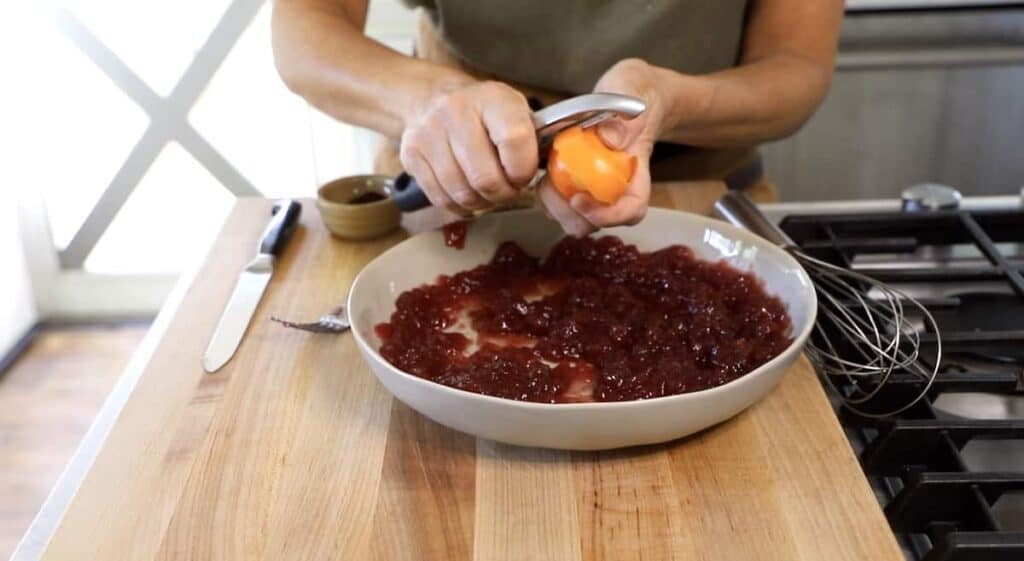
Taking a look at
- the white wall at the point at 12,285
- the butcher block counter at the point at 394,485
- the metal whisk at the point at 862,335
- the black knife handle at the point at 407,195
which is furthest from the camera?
the white wall at the point at 12,285

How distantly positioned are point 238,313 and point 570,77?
457mm

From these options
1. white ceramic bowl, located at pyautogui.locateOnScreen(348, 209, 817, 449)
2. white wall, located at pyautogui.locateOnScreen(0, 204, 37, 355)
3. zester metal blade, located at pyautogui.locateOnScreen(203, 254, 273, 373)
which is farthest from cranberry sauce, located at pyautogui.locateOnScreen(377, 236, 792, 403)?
white wall, located at pyautogui.locateOnScreen(0, 204, 37, 355)

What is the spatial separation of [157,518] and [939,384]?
51 centimetres

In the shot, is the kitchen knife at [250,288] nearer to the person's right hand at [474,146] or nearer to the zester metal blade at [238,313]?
the zester metal blade at [238,313]

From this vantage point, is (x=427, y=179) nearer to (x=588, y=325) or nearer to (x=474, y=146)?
(x=474, y=146)

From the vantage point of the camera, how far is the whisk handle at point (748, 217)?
85 cm

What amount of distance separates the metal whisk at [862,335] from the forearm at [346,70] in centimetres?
33

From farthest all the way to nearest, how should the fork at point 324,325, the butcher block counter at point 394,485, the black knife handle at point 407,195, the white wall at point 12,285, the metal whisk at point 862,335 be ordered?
the white wall at point 12,285 < the black knife handle at point 407,195 < the fork at point 324,325 < the metal whisk at point 862,335 < the butcher block counter at point 394,485

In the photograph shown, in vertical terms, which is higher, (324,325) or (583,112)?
(583,112)

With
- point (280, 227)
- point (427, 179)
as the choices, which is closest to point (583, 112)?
point (427, 179)

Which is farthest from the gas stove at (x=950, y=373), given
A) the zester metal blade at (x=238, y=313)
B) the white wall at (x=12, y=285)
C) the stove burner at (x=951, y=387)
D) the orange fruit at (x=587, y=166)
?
the white wall at (x=12, y=285)

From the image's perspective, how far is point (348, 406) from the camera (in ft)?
2.33

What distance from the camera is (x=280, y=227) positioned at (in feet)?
3.10

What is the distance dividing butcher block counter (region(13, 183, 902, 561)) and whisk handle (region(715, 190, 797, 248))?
0.15m
